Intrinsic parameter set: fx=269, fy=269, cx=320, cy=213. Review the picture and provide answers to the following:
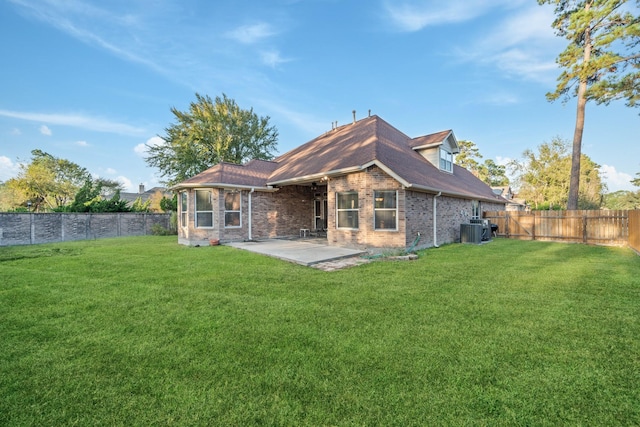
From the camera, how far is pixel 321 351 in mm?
3020

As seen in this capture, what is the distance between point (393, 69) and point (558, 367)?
17.0 meters

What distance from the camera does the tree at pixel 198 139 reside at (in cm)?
2584

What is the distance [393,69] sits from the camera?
16141 mm

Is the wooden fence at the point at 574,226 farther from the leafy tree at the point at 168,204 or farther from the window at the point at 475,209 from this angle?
the leafy tree at the point at 168,204

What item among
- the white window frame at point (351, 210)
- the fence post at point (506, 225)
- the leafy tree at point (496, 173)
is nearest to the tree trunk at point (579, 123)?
the fence post at point (506, 225)

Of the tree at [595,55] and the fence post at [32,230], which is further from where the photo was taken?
the fence post at [32,230]

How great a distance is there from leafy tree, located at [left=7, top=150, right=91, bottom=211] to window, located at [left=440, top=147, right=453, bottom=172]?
31671 mm

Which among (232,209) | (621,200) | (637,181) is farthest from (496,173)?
(232,209)

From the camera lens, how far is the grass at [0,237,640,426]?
2135mm

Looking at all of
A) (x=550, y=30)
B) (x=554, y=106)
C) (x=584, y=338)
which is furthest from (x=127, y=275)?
(x=550, y=30)

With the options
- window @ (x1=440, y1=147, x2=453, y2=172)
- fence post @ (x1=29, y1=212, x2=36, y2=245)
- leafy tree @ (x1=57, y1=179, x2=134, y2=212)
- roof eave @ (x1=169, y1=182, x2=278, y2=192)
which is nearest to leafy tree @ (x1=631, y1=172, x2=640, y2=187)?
window @ (x1=440, y1=147, x2=453, y2=172)

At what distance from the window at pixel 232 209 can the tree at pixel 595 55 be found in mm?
17803

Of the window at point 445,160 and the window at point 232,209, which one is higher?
the window at point 445,160

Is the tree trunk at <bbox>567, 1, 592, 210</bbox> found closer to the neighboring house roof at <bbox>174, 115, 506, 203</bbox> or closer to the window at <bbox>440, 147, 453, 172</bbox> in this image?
the neighboring house roof at <bbox>174, 115, 506, 203</bbox>
